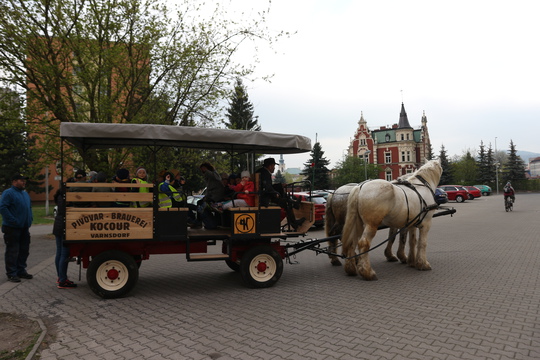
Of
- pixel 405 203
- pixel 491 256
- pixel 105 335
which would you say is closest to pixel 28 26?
pixel 105 335

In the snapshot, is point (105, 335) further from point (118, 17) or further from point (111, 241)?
point (118, 17)

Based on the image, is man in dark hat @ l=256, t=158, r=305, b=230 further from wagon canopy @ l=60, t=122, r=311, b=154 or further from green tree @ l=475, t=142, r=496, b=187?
green tree @ l=475, t=142, r=496, b=187

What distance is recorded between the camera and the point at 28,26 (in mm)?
11930

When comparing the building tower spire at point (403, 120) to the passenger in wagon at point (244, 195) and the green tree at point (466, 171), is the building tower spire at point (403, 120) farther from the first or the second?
the passenger in wagon at point (244, 195)

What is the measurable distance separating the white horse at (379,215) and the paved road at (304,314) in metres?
0.35

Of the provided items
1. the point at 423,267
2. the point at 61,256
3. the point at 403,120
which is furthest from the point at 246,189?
the point at 403,120

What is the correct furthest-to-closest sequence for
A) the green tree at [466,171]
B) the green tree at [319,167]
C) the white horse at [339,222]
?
1. the green tree at [466,171]
2. the green tree at [319,167]
3. the white horse at [339,222]

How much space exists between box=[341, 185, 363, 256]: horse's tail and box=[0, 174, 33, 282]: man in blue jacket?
6.21m

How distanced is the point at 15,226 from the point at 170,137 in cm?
380

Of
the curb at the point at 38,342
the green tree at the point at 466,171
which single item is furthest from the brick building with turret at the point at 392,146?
the curb at the point at 38,342

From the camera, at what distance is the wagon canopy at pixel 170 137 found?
560cm

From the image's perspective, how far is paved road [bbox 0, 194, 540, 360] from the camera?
3871 mm

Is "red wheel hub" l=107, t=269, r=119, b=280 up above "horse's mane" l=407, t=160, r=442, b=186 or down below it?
below

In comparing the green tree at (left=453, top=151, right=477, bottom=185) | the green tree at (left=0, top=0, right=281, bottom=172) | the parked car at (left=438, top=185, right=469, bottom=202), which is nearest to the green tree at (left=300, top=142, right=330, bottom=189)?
the parked car at (left=438, top=185, right=469, bottom=202)
